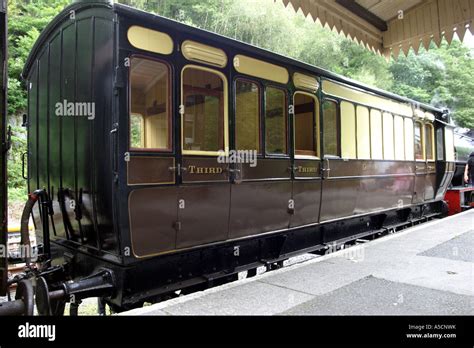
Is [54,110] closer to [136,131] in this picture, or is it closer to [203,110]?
[136,131]

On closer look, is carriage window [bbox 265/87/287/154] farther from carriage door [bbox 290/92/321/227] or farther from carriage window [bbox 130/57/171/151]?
carriage window [bbox 130/57/171/151]

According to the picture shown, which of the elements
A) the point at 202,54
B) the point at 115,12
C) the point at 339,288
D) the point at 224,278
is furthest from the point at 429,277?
the point at 115,12

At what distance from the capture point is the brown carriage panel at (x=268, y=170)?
4.80 meters

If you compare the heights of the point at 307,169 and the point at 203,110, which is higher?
the point at 203,110

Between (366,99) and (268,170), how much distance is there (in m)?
3.27

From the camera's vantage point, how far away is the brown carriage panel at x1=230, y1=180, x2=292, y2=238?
4.69 m

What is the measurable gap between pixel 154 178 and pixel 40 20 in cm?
1447

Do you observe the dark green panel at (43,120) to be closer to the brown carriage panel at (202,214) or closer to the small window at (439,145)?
the brown carriage panel at (202,214)

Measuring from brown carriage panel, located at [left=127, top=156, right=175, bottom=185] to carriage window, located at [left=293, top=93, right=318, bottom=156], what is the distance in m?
2.55

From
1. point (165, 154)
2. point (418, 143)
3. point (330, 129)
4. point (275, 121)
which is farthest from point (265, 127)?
point (418, 143)

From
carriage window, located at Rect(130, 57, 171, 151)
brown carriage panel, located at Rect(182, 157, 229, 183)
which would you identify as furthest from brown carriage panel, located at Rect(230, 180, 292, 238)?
carriage window, located at Rect(130, 57, 171, 151)

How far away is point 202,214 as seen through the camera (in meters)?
4.27

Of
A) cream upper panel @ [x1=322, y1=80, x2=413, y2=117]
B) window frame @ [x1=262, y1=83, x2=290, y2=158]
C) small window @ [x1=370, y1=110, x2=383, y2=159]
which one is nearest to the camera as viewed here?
window frame @ [x1=262, y1=83, x2=290, y2=158]
